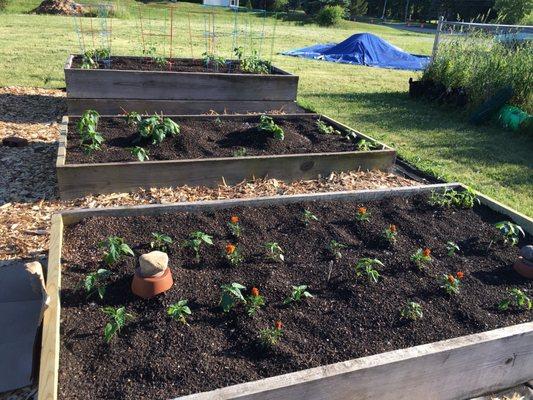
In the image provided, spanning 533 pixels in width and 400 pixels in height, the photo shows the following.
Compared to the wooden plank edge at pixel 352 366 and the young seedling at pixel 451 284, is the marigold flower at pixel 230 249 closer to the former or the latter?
the wooden plank edge at pixel 352 366

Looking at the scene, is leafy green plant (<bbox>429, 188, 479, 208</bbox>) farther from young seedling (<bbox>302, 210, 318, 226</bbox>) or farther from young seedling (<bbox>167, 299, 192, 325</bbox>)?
young seedling (<bbox>167, 299, 192, 325</bbox>)

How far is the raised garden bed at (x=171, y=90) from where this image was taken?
6082 mm

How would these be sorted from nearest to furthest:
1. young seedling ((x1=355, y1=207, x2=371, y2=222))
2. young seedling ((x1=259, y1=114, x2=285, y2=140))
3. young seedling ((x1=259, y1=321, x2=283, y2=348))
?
1. young seedling ((x1=259, y1=321, x2=283, y2=348))
2. young seedling ((x1=355, y1=207, x2=371, y2=222))
3. young seedling ((x1=259, y1=114, x2=285, y2=140))

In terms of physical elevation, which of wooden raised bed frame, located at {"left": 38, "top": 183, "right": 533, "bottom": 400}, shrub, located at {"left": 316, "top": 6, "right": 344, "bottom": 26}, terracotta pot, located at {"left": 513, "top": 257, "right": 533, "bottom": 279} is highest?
shrub, located at {"left": 316, "top": 6, "right": 344, "bottom": 26}

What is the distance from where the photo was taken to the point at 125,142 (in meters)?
4.61

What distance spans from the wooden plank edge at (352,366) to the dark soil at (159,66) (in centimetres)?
588

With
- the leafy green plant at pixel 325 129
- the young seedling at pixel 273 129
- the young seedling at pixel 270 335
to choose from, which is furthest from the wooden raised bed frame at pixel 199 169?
the young seedling at pixel 270 335

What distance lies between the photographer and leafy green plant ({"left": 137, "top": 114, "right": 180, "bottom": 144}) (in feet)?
14.9

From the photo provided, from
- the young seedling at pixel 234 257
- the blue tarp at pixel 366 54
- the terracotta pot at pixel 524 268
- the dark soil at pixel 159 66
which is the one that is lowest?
the young seedling at pixel 234 257

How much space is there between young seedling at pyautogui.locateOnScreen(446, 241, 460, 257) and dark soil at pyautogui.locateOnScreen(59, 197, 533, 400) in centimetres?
4

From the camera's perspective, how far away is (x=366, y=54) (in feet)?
48.8

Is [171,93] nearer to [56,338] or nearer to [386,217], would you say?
[386,217]

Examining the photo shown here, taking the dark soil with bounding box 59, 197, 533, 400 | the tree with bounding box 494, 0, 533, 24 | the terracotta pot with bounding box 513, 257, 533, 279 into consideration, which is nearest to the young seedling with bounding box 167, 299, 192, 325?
the dark soil with bounding box 59, 197, 533, 400

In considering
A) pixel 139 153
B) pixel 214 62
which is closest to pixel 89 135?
pixel 139 153
